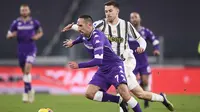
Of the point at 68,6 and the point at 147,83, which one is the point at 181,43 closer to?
the point at 68,6

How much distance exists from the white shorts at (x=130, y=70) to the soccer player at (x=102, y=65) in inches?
15.1

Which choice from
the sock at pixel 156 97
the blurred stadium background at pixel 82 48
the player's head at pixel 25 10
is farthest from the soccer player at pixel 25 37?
the sock at pixel 156 97

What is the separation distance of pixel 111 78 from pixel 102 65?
27 cm

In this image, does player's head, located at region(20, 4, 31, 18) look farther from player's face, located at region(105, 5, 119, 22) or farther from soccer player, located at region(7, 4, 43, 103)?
player's face, located at region(105, 5, 119, 22)

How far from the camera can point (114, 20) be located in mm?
10477

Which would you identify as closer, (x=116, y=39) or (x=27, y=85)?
(x=116, y=39)

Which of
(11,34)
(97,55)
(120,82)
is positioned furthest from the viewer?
(11,34)

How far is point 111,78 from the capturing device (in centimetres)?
962

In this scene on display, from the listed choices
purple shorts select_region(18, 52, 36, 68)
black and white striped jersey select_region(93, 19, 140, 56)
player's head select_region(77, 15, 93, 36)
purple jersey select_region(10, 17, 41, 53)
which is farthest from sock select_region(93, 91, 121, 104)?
purple jersey select_region(10, 17, 41, 53)

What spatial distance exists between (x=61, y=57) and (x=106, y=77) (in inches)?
470

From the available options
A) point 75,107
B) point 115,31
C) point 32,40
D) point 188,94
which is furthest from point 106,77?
point 188,94

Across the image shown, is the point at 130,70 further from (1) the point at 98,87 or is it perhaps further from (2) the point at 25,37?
(2) the point at 25,37

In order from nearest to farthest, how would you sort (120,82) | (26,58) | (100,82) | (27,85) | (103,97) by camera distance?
1. (120,82)
2. (100,82)
3. (103,97)
4. (27,85)
5. (26,58)

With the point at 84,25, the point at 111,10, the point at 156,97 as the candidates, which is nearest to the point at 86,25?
the point at 84,25
